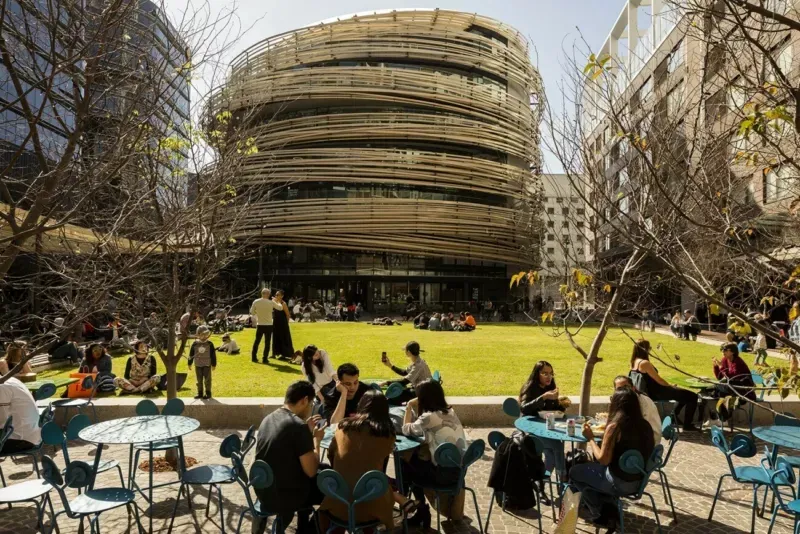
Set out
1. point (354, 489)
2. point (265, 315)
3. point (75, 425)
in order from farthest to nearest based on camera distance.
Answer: point (265, 315) → point (75, 425) → point (354, 489)

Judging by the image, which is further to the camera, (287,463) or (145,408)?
(145,408)

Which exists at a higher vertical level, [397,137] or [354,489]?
[397,137]

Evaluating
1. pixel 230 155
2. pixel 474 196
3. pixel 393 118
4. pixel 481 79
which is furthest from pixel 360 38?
pixel 230 155

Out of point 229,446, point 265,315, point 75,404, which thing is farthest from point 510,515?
point 265,315

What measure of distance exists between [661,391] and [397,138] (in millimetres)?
33579

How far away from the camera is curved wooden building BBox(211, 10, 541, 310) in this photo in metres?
36.8

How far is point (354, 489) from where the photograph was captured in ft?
11.6

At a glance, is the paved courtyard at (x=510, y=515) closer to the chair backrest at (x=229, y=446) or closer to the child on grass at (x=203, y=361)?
the chair backrest at (x=229, y=446)

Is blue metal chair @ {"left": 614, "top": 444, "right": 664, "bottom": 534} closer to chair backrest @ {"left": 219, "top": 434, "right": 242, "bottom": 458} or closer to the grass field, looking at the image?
chair backrest @ {"left": 219, "top": 434, "right": 242, "bottom": 458}

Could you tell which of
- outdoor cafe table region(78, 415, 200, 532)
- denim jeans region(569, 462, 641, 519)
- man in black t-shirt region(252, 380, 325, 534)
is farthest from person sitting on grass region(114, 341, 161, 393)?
denim jeans region(569, 462, 641, 519)

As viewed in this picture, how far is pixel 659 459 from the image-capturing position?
4.24m

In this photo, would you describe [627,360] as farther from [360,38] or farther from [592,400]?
[360,38]

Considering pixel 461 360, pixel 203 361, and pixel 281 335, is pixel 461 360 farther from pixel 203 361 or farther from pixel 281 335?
pixel 203 361

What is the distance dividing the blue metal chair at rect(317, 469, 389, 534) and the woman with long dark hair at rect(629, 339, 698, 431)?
16.6 feet
